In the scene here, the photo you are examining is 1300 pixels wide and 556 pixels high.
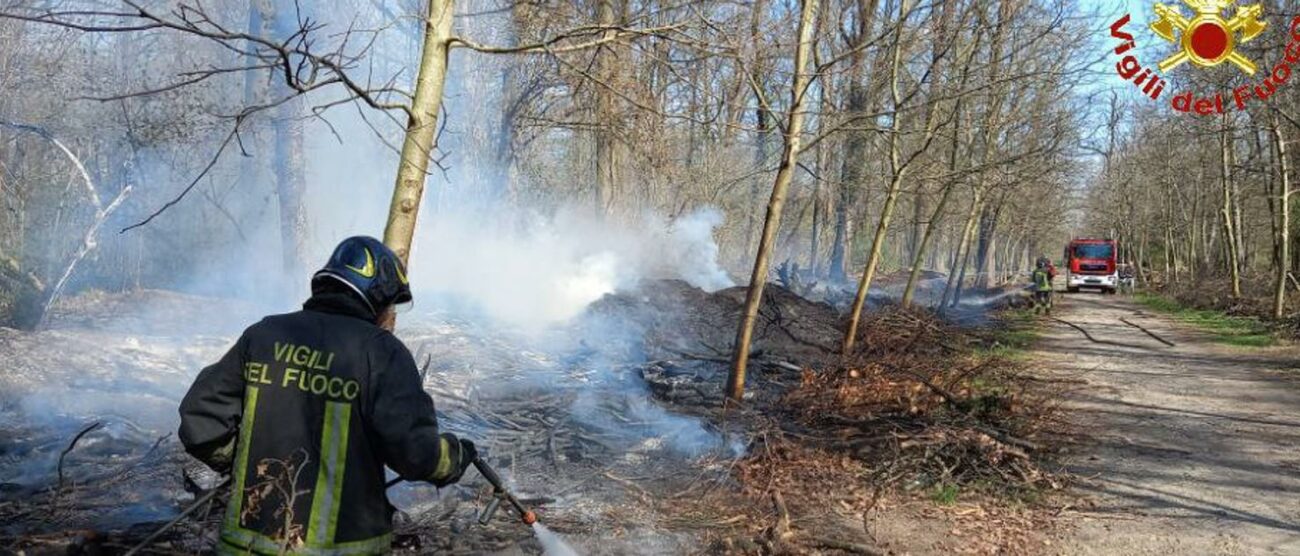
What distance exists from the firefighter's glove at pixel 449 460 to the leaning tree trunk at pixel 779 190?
582cm

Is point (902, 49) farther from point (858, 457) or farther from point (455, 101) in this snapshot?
point (455, 101)

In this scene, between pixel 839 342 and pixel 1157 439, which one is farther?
pixel 839 342

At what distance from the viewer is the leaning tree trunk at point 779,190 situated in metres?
8.45

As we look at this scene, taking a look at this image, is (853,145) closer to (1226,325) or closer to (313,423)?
(1226,325)

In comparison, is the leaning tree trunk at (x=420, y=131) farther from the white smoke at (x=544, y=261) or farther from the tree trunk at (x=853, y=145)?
the white smoke at (x=544, y=261)

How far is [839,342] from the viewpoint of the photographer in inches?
523

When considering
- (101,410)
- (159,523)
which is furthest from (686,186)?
(159,523)

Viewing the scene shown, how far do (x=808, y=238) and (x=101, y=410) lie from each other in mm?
43816

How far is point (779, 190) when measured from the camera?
8625 mm

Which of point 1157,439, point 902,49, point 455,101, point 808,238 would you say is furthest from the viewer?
point 808,238

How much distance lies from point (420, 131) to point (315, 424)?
2.82 meters

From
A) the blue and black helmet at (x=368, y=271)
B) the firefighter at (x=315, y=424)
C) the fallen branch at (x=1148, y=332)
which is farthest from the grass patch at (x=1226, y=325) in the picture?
the firefighter at (x=315, y=424)

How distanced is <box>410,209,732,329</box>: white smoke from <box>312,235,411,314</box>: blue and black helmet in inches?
425
